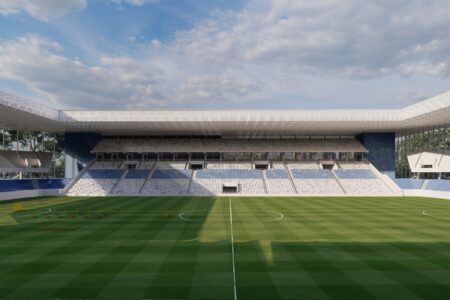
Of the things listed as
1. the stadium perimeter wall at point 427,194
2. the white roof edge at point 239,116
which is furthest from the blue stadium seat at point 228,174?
the stadium perimeter wall at point 427,194

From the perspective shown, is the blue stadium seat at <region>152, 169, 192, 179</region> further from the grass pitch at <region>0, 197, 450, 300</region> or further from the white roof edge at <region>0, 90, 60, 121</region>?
the grass pitch at <region>0, 197, 450, 300</region>

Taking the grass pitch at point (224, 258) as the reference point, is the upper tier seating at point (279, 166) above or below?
above

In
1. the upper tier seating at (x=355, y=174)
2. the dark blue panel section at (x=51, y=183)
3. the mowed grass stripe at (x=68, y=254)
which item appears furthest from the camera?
the upper tier seating at (x=355, y=174)

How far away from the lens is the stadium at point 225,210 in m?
11.4

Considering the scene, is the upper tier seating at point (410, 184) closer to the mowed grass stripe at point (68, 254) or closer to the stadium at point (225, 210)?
the stadium at point (225, 210)

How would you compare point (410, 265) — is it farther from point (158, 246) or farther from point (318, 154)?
point (318, 154)

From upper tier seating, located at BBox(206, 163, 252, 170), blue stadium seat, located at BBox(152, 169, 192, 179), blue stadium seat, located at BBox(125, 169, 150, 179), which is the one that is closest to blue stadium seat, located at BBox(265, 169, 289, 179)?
upper tier seating, located at BBox(206, 163, 252, 170)

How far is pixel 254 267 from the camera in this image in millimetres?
12766

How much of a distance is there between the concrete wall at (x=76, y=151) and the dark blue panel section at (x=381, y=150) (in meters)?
48.0

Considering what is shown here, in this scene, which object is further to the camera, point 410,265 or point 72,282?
point 410,265

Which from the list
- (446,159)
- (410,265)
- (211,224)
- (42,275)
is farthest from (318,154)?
(42,275)

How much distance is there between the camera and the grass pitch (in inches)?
416

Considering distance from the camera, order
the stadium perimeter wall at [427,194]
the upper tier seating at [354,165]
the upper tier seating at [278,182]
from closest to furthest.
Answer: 1. the stadium perimeter wall at [427,194]
2. the upper tier seating at [278,182]
3. the upper tier seating at [354,165]

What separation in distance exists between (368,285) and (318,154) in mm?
49153
